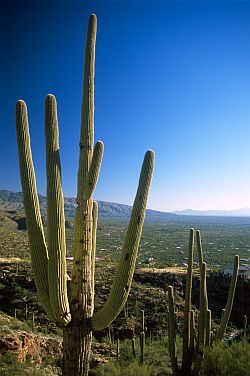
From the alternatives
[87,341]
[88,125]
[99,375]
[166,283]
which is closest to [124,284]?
[87,341]

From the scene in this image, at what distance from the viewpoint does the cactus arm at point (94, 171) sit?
4.02 metres

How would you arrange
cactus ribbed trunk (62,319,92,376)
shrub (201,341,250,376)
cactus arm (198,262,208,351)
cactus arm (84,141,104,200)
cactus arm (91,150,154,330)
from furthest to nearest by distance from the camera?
cactus arm (198,262,208,351) → shrub (201,341,250,376) → cactus arm (84,141,104,200) → cactus arm (91,150,154,330) → cactus ribbed trunk (62,319,92,376)

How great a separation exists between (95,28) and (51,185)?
93.2 inches

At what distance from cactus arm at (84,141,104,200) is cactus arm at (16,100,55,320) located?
0.70 meters

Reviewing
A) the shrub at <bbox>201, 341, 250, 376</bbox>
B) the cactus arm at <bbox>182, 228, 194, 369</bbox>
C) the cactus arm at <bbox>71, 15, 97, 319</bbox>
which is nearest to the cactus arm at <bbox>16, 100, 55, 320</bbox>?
the cactus arm at <bbox>71, 15, 97, 319</bbox>

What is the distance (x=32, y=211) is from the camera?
406 centimetres

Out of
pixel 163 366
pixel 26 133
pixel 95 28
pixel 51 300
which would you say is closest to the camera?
pixel 51 300

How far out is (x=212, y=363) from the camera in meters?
7.48

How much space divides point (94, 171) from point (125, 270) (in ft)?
4.25

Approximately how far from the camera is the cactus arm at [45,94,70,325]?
12.1 feet

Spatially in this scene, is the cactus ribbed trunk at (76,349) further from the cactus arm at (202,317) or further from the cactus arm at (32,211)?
the cactus arm at (202,317)

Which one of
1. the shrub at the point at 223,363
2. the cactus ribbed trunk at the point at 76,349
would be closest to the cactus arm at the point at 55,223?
the cactus ribbed trunk at the point at 76,349

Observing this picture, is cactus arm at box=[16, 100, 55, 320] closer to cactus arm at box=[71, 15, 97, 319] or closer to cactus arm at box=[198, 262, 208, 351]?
cactus arm at box=[71, 15, 97, 319]

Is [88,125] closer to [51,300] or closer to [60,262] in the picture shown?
[60,262]
